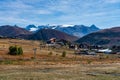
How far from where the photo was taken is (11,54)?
103 m

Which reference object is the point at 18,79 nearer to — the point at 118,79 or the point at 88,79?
the point at 88,79

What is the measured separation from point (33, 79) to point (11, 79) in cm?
281

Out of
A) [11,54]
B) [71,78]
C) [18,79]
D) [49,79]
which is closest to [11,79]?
[18,79]

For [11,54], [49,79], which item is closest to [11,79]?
[49,79]

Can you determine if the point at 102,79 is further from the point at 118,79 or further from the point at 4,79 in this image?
the point at 4,79

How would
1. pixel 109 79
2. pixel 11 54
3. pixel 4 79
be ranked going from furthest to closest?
pixel 11 54 < pixel 109 79 < pixel 4 79

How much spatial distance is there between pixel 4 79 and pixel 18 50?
6510 centimetres

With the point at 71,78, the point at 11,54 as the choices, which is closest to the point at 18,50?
the point at 11,54

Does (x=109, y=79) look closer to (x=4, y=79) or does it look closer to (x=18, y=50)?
(x=4, y=79)

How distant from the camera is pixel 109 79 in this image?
137 feet

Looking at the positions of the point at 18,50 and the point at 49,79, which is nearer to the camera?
the point at 49,79

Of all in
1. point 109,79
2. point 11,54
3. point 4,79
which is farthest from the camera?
point 11,54

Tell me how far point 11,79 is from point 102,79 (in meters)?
12.1

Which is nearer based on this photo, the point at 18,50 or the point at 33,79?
the point at 33,79
